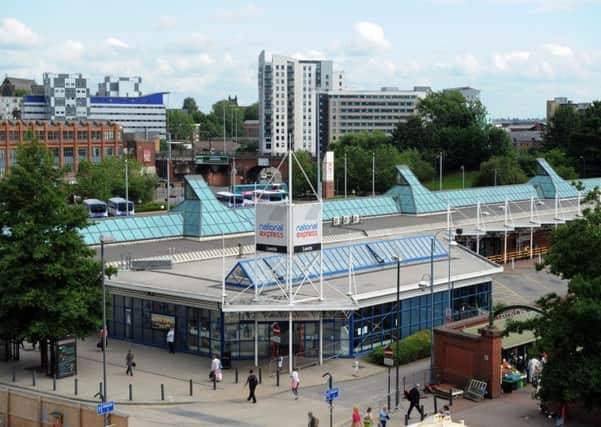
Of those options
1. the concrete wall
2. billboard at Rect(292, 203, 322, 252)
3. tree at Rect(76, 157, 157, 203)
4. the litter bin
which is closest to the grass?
tree at Rect(76, 157, 157, 203)

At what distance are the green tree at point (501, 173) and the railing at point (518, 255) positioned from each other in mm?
45321

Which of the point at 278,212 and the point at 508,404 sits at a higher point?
the point at 278,212

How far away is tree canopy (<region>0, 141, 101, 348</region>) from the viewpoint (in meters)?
37.7

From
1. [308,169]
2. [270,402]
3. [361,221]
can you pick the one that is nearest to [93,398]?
[270,402]

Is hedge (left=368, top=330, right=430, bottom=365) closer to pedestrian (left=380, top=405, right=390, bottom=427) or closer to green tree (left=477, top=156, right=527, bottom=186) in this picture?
pedestrian (left=380, top=405, right=390, bottom=427)

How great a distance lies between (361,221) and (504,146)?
77.6 m

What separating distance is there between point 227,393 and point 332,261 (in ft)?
41.4

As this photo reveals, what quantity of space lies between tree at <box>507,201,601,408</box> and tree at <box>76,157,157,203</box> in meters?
75.6

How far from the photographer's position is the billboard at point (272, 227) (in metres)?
39.9

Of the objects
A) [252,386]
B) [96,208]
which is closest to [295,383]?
[252,386]

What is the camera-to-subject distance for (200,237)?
58.8 m

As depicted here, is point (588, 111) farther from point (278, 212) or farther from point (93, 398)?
point (93, 398)

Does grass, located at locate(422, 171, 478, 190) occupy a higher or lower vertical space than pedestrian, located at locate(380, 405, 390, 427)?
higher

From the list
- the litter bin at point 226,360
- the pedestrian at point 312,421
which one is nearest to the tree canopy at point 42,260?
the litter bin at point 226,360
